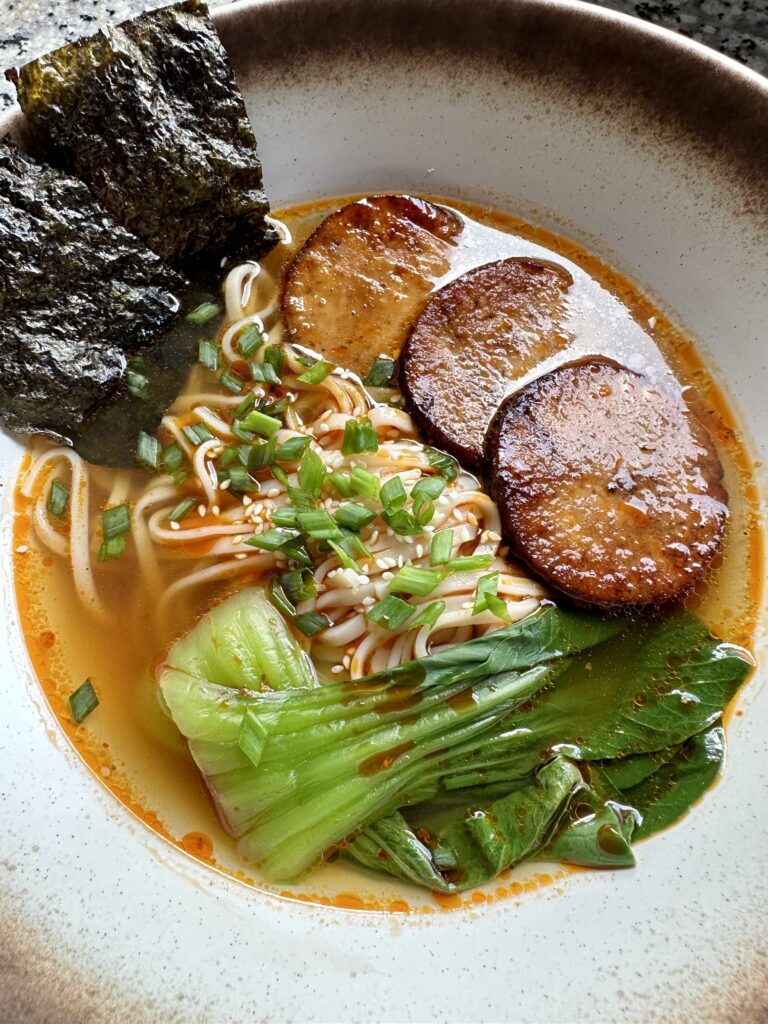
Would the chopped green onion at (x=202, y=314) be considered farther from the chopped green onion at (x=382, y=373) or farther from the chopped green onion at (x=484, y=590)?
the chopped green onion at (x=484, y=590)

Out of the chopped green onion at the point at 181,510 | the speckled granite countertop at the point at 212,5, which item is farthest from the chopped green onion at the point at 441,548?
the speckled granite countertop at the point at 212,5

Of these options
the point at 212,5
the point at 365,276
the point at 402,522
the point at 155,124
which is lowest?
the point at 402,522

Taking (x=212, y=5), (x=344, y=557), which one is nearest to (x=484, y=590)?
(x=344, y=557)

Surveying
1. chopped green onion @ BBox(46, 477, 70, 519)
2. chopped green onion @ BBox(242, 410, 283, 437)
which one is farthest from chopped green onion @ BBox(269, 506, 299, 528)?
chopped green onion @ BBox(46, 477, 70, 519)

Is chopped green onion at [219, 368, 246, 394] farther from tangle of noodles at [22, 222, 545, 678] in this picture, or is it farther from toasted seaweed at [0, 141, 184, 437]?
toasted seaweed at [0, 141, 184, 437]

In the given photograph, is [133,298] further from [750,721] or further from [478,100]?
[750,721]

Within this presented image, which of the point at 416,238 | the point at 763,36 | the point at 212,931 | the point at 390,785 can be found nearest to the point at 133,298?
the point at 416,238

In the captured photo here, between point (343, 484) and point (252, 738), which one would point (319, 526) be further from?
point (252, 738)
